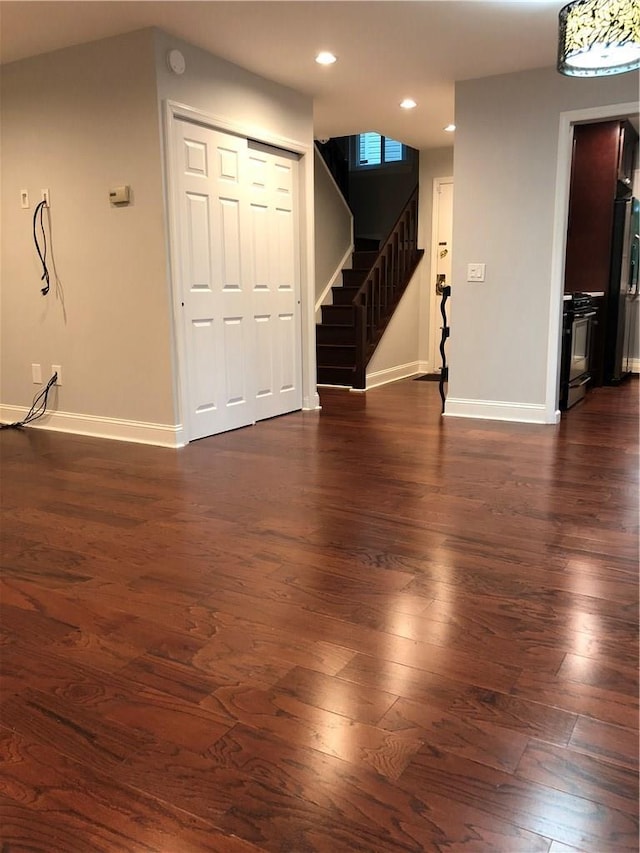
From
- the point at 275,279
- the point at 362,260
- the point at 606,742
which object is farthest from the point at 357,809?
the point at 362,260

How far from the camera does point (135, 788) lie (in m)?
1.29

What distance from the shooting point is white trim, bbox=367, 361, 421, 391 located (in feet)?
21.5

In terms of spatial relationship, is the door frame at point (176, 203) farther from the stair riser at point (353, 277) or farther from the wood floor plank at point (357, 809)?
the wood floor plank at point (357, 809)

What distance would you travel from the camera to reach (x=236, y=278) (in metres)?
4.53

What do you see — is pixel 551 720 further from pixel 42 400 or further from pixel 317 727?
pixel 42 400

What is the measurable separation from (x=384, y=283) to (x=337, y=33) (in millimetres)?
3266

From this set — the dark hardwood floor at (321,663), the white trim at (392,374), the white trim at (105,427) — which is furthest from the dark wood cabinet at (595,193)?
the white trim at (105,427)

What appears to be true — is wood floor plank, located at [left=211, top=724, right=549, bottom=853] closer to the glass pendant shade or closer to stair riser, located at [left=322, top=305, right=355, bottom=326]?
the glass pendant shade

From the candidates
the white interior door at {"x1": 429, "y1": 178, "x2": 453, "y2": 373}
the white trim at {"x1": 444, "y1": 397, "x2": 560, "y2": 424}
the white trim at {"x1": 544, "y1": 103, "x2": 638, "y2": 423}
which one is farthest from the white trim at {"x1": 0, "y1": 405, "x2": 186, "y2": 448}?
the white interior door at {"x1": 429, "y1": 178, "x2": 453, "y2": 373}

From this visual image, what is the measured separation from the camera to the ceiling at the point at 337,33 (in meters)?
3.44

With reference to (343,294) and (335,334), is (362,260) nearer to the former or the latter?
(343,294)

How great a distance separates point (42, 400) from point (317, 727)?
12.8 feet

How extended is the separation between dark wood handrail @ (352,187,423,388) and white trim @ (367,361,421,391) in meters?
0.24

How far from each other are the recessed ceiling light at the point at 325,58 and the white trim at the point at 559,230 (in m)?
1.54
